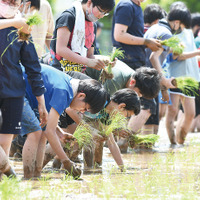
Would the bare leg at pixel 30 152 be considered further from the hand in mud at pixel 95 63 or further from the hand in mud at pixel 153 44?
the hand in mud at pixel 153 44

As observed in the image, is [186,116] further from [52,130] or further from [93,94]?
[52,130]

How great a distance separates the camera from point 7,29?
12.3 ft

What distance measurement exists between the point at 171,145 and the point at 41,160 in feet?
11.1

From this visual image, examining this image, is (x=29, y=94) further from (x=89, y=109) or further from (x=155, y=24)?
(x=155, y=24)

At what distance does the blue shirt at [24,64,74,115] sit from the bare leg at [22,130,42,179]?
31 cm

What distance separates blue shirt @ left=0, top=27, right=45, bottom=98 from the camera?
374 cm

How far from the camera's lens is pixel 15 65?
12.5ft

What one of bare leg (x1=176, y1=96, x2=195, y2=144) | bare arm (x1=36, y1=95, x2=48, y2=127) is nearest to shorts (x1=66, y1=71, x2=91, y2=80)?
bare arm (x1=36, y1=95, x2=48, y2=127)

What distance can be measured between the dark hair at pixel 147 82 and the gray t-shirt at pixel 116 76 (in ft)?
0.36

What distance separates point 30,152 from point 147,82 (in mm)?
1763

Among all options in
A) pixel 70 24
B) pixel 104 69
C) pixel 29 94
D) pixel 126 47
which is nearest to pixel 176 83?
pixel 126 47

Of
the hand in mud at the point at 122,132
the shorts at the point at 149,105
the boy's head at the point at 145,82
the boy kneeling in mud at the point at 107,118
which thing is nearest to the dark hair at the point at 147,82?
the boy's head at the point at 145,82

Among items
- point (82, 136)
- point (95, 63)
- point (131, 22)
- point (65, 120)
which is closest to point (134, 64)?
point (131, 22)

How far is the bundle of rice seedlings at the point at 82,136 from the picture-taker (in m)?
4.63
